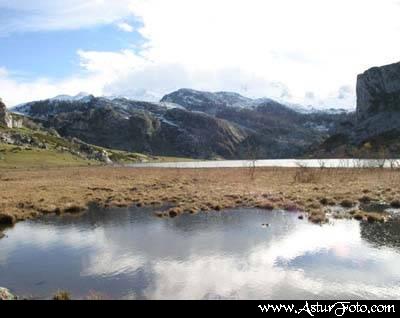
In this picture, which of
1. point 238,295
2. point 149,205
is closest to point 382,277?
point 238,295

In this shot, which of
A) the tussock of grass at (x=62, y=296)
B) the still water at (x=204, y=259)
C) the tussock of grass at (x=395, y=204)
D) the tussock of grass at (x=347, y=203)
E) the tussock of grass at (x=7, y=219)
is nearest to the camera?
the tussock of grass at (x=62, y=296)

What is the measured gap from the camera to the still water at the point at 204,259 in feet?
66.9

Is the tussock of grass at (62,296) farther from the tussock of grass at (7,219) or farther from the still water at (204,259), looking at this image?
the tussock of grass at (7,219)

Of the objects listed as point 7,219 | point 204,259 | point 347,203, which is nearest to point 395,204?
point 347,203

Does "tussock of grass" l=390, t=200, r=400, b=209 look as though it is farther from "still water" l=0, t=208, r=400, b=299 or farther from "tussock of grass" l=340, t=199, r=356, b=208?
"still water" l=0, t=208, r=400, b=299

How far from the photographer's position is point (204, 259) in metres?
25.7

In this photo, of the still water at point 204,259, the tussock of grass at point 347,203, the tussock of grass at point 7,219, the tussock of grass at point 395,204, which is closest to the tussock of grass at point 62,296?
the still water at point 204,259

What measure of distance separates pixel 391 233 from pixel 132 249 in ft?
62.0

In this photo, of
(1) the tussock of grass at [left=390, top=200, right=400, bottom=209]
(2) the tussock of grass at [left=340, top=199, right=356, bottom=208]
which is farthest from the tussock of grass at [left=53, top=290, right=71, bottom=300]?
(1) the tussock of grass at [left=390, top=200, right=400, bottom=209]

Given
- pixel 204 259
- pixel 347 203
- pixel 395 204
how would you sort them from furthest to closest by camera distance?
pixel 347 203
pixel 395 204
pixel 204 259

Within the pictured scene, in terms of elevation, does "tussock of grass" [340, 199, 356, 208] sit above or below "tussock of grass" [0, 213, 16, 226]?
above

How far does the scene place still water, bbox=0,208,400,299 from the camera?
20.4 metres

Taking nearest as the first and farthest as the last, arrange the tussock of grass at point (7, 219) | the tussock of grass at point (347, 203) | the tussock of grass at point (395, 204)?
1. the tussock of grass at point (7, 219)
2. the tussock of grass at point (395, 204)
3. the tussock of grass at point (347, 203)

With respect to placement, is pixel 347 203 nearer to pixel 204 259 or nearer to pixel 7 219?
pixel 204 259
